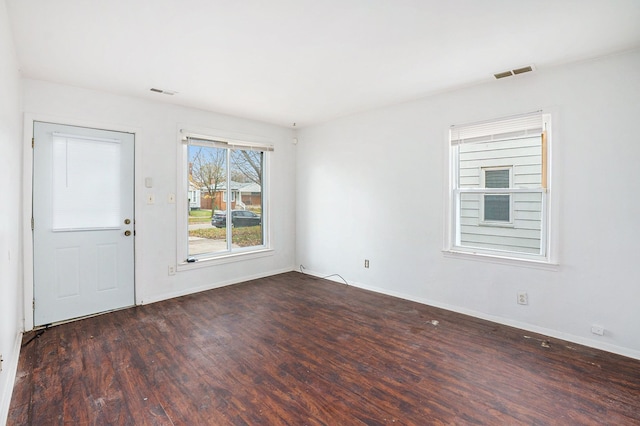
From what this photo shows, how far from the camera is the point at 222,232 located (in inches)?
189

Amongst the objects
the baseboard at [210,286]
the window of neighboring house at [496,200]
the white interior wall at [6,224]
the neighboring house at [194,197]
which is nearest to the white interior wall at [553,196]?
the window of neighboring house at [496,200]

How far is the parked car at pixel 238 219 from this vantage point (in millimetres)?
4727

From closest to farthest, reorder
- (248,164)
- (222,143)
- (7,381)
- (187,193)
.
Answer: (7,381), (187,193), (222,143), (248,164)

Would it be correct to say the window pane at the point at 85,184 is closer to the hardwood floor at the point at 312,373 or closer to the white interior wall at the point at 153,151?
the white interior wall at the point at 153,151

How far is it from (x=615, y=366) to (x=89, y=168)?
Answer: 17.6 ft

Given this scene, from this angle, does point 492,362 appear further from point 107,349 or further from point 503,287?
point 107,349

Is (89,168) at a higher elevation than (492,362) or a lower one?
higher

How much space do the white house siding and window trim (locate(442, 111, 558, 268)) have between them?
0.36 feet

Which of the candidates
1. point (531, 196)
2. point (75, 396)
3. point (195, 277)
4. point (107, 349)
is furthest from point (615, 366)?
point (195, 277)

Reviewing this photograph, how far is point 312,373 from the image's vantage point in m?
2.36

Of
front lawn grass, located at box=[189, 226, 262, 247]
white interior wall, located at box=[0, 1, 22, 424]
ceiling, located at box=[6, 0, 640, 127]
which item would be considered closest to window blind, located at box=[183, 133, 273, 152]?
ceiling, located at box=[6, 0, 640, 127]

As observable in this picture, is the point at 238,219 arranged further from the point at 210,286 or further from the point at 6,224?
the point at 6,224

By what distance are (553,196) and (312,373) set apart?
2.76 m

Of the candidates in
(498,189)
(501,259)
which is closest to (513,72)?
(498,189)
